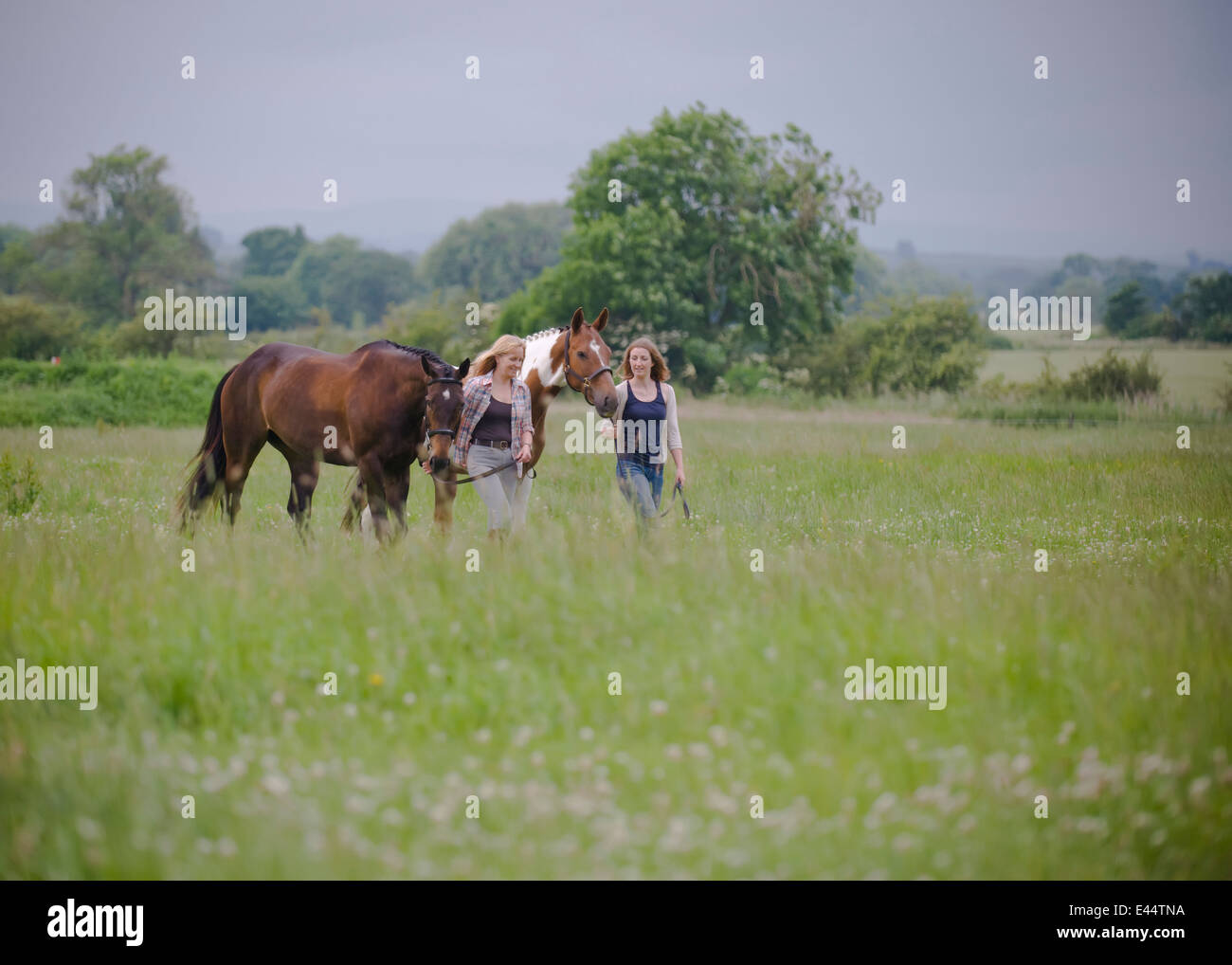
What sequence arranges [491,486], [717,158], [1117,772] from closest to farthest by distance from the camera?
1. [1117,772]
2. [491,486]
3. [717,158]

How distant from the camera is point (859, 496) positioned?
39.5 feet

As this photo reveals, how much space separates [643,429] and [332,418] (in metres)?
2.83

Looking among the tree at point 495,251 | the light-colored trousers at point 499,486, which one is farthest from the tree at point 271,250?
the light-colored trousers at point 499,486

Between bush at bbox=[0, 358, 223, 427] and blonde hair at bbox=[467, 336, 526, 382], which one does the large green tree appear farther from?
blonde hair at bbox=[467, 336, 526, 382]

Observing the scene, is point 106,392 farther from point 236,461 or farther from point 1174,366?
point 1174,366

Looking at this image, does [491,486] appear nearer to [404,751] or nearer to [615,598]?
[615,598]

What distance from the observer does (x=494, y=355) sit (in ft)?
27.0

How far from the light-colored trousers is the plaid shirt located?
9cm

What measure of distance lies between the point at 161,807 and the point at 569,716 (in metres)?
1.85

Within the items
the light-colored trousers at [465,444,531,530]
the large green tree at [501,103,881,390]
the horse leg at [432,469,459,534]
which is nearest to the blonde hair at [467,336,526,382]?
the light-colored trousers at [465,444,531,530]

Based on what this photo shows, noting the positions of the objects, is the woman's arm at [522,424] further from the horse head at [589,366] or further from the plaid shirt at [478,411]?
the horse head at [589,366]

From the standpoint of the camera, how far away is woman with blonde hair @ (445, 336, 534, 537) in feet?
26.5

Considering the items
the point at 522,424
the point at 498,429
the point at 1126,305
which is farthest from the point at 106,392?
the point at 1126,305
